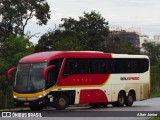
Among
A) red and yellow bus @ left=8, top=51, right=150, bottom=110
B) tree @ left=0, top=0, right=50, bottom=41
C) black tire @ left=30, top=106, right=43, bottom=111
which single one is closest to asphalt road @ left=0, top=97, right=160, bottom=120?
black tire @ left=30, top=106, right=43, bottom=111

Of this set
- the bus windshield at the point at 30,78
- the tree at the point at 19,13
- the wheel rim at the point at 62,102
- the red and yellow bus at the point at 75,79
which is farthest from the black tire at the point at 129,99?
the tree at the point at 19,13

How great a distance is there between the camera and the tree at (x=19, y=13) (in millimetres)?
61875

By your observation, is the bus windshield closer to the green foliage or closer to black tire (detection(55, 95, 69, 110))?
black tire (detection(55, 95, 69, 110))

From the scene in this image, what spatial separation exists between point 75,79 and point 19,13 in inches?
1457

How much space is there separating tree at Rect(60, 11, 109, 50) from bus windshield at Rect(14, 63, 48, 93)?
167 ft

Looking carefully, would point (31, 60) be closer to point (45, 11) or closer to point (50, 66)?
point (50, 66)

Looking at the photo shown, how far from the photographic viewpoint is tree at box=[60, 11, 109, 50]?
3056 inches

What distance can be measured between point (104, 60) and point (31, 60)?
195 inches

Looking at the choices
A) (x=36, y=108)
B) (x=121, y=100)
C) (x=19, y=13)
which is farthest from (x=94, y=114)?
(x=19, y=13)

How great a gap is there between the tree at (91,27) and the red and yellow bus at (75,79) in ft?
149

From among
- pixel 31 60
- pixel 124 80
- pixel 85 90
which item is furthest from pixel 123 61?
pixel 31 60

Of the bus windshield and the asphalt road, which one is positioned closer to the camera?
the asphalt road

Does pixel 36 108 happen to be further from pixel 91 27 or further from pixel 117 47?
pixel 117 47

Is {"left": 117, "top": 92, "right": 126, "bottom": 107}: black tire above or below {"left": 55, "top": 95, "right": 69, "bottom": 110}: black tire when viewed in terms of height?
below
